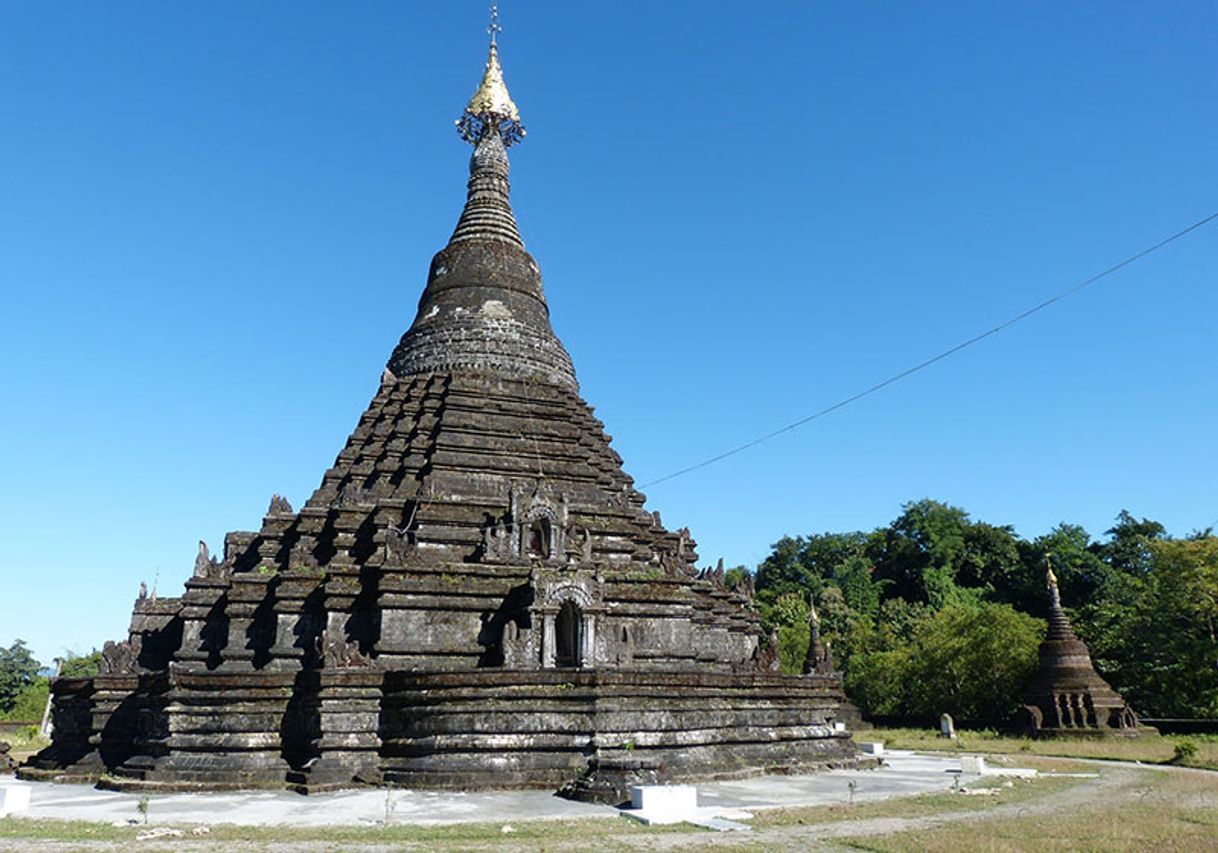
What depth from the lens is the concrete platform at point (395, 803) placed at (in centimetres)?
1484

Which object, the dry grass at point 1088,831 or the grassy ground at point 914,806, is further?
the grassy ground at point 914,806

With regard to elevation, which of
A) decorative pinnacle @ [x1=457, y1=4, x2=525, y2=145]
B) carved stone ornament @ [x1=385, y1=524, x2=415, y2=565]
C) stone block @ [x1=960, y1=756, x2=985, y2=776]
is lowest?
stone block @ [x1=960, y1=756, x2=985, y2=776]

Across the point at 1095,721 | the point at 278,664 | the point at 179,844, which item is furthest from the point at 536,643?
the point at 1095,721

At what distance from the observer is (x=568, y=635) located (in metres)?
23.4

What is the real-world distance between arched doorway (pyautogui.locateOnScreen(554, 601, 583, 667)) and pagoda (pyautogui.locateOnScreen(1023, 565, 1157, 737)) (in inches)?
1087

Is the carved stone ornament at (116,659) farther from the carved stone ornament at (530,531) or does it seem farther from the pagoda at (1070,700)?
the pagoda at (1070,700)

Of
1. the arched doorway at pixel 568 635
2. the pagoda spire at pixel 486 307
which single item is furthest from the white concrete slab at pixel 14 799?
the pagoda spire at pixel 486 307

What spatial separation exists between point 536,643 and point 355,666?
13.9 feet

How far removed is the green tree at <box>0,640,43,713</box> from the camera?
74312mm

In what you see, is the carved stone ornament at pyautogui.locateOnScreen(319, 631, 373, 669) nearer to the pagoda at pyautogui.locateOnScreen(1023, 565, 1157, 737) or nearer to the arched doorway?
the arched doorway

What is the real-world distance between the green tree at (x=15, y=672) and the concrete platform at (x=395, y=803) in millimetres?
65271

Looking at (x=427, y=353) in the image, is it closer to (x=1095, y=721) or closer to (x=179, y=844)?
(x=179, y=844)

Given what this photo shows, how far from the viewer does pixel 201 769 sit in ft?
64.0

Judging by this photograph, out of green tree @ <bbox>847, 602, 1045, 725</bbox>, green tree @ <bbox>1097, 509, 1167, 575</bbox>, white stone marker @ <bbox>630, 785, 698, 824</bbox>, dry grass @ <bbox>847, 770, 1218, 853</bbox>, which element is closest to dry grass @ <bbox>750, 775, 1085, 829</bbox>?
white stone marker @ <bbox>630, 785, 698, 824</bbox>
